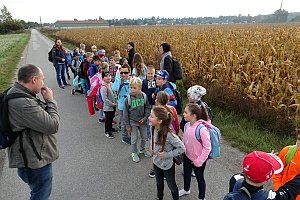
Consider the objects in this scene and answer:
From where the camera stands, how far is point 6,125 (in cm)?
270

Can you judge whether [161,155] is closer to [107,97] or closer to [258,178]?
[258,178]

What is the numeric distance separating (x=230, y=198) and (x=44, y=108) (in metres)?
2.02

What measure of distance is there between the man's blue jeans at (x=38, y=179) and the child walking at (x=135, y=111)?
1996 millimetres

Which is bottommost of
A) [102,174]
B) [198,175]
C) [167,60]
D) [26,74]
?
[102,174]

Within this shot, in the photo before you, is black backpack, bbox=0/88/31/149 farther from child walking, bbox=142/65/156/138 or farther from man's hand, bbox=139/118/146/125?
child walking, bbox=142/65/156/138

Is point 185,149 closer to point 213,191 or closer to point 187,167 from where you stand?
point 187,167

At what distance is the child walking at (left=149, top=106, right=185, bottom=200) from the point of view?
343 centimetres

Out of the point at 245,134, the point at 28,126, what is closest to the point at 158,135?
the point at 28,126

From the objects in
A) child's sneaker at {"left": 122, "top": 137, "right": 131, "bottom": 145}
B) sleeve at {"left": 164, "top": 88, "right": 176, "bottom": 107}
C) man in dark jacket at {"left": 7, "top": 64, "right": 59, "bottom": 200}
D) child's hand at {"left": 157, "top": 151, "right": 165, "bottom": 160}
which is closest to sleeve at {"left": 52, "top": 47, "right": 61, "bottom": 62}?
child's sneaker at {"left": 122, "top": 137, "right": 131, "bottom": 145}

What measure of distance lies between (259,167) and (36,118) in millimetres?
2017

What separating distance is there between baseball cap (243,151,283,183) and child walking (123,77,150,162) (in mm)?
2928

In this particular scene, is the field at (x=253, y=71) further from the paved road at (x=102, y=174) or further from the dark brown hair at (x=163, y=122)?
the dark brown hair at (x=163, y=122)

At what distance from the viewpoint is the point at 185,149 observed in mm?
3535

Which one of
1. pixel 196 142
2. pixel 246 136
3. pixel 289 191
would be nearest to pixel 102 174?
pixel 196 142
